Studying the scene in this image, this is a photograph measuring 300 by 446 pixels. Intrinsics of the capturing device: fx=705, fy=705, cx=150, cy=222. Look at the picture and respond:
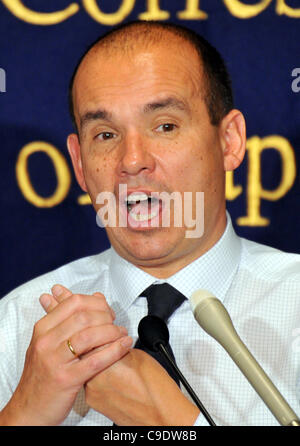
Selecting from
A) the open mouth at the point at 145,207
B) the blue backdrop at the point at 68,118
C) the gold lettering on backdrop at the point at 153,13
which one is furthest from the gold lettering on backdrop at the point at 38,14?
the open mouth at the point at 145,207

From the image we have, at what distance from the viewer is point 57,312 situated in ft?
3.78

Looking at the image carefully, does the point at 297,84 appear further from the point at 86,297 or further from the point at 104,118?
the point at 86,297

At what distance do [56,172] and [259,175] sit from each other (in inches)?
21.6

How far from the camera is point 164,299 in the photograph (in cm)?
138

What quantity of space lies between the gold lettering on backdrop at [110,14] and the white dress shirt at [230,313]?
68cm

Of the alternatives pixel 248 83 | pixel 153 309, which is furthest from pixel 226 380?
pixel 248 83

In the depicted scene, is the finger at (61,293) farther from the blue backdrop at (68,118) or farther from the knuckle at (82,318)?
the blue backdrop at (68,118)

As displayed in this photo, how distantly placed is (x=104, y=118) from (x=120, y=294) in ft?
1.21

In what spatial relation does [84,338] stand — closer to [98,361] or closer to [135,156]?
[98,361]

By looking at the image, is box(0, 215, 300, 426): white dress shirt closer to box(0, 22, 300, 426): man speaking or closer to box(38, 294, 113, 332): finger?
box(0, 22, 300, 426): man speaking

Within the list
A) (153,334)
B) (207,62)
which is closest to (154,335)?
(153,334)

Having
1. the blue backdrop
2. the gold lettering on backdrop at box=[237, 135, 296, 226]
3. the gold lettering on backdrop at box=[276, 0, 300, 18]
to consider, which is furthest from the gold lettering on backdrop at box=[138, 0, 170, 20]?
the gold lettering on backdrop at box=[237, 135, 296, 226]

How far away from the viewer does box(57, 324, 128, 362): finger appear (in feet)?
3.66

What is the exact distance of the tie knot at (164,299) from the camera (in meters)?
1.36
